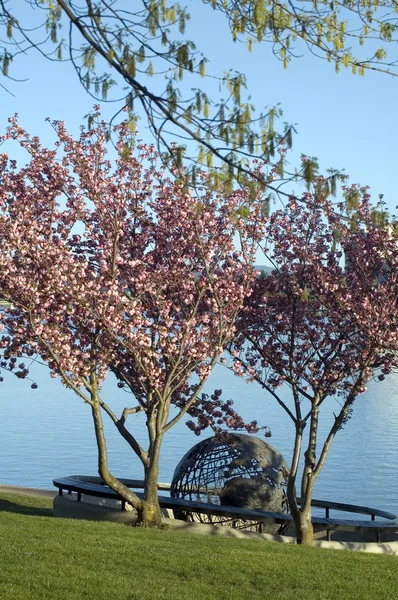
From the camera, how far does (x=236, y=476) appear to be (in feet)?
57.9

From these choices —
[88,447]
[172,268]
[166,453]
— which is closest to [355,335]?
[172,268]

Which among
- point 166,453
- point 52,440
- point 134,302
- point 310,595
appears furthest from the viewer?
point 52,440

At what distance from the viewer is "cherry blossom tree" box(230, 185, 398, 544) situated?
674 inches

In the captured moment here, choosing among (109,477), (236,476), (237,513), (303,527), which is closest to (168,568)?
(109,477)

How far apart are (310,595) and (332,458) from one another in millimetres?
24501

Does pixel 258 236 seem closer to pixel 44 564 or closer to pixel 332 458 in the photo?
pixel 44 564

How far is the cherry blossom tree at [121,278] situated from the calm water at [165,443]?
10749 millimetres

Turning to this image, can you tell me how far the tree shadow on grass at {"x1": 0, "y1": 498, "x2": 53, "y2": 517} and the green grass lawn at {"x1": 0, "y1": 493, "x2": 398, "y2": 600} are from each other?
3.68 meters

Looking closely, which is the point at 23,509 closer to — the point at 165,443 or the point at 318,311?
the point at 318,311

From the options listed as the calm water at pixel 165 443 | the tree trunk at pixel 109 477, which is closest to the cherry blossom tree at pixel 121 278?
the tree trunk at pixel 109 477

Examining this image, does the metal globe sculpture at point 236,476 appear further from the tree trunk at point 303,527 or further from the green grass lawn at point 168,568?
the green grass lawn at point 168,568

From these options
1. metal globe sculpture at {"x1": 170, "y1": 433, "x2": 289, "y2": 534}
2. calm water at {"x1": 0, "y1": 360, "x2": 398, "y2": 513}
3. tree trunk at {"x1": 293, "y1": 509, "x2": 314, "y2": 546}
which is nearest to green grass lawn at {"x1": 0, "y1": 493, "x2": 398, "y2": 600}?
tree trunk at {"x1": 293, "y1": 509, "x2": 314, "y2": 546}

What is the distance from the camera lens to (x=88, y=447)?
1378 inches

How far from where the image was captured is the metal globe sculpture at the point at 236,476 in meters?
17.5
